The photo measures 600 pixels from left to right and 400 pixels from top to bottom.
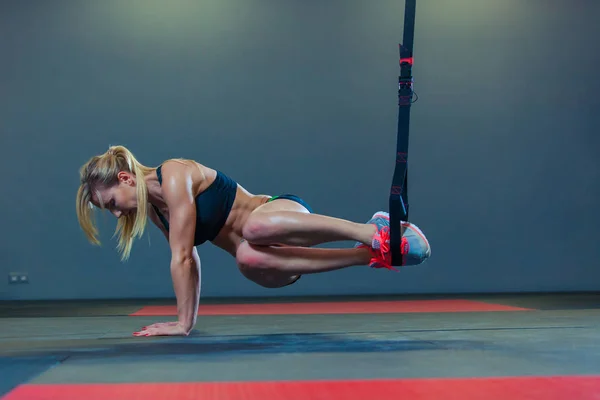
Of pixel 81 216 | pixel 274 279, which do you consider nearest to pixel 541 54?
pixel 274 279

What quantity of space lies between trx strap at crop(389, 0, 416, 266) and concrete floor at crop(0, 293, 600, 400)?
0.51 m

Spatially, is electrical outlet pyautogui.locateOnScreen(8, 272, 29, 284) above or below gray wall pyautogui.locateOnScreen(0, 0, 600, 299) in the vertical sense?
below

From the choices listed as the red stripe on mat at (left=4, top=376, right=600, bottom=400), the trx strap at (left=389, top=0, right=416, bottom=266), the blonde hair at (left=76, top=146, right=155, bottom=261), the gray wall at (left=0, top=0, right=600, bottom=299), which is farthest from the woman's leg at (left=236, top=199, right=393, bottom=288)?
the gray wall at (left=0, top=0, right=600, bottom=299)

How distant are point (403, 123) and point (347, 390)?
38.2 inches

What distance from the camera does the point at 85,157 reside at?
6.04m

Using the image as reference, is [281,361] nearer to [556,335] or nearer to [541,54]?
[556,335]

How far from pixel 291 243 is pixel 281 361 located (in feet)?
2.20

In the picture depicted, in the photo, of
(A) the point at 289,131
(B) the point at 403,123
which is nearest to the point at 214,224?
(B) the point at 403,123

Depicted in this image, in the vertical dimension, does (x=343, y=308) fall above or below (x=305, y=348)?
below

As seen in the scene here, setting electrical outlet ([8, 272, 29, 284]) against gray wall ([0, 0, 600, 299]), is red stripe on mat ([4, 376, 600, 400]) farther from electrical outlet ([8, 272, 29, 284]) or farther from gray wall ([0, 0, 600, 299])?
electrical outlet ([8, 272, 29, 284])

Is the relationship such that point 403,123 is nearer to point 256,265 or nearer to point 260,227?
point 260,227

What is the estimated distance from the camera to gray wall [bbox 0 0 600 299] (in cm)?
598

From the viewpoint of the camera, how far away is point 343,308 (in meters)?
4.63

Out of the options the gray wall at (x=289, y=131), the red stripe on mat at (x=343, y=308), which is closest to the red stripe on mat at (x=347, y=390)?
the red stripe on mat at (x=343, y=308)
